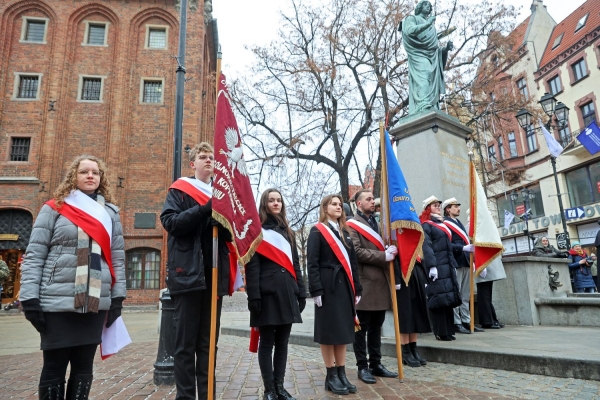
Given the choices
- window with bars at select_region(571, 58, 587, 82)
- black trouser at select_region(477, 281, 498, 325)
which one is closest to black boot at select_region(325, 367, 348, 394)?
black trouser at select_region(477, 281, 498, 325)

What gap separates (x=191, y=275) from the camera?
10.1ft

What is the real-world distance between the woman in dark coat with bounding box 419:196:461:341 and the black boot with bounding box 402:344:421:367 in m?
0.88

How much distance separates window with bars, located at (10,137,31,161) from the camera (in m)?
22.5

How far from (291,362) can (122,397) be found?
2.27m

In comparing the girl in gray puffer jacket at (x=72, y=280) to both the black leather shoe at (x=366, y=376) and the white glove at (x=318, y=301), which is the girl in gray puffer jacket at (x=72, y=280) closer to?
the white glove at (x=318, y=301)

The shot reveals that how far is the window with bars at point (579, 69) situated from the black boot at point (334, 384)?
32.9 m

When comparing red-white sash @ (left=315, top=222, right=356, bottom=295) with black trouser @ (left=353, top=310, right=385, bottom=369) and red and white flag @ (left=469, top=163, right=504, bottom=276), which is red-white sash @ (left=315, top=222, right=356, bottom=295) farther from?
red and white flag @ (left=469, top=163, right=504, bottom=276)

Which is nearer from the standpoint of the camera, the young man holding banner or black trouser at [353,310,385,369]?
→ the young man holding banner

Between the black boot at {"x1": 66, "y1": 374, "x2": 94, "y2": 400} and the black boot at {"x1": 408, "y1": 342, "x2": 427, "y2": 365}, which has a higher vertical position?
the black boot at {"x1": 66, "y1": 374, "x2": 94, "y2": 400}

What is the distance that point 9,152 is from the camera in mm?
22453

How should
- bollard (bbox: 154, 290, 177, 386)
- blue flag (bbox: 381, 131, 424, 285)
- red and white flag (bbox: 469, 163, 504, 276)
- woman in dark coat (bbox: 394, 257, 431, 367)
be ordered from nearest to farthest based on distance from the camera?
1. bollard (bbox: 154, 290, 177, 386)
2. blue flag (bbox: 381, 131, 424, 285)
3. woman in dark coat (bbox: 394, 257, 431, 367)
4. red and white flag (bbox: 469, 163, 504, 276)

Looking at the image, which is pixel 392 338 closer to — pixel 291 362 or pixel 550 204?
pixel 291 362

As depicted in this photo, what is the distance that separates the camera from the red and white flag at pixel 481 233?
6531 mm

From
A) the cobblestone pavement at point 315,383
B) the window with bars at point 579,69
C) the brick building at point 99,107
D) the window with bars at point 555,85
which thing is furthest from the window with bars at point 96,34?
the window with bars at point 555,85
